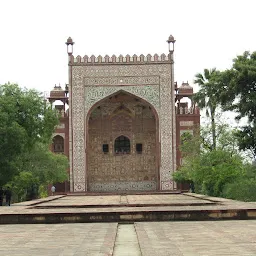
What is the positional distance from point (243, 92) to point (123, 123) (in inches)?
597

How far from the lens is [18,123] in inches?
694

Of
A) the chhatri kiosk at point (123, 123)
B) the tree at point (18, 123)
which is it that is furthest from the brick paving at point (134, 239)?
the chhatri kiosk at point (123, 123)

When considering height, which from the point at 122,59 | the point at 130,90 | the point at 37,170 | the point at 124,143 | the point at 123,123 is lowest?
the point at 37,170

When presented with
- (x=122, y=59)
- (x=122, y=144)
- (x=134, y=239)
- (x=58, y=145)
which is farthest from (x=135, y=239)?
(x=122, y=144)

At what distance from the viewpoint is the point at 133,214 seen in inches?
313

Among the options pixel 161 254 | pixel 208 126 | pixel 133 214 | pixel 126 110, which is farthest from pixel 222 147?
pixel 161 254

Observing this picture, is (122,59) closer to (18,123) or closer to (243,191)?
(18,123)

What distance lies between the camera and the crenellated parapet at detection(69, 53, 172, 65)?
95.5ft

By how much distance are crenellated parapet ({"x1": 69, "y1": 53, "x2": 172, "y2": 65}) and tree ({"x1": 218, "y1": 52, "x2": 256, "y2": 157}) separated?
38.8ft

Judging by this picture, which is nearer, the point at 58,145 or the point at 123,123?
the point at 58,145

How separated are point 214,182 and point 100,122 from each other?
1356 centimetres

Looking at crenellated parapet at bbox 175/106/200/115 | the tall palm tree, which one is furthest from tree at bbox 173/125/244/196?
crenellated parapet at bbox 175/106/200/115

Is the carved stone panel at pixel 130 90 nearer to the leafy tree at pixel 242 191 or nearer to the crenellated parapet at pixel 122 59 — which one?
the crenellated parapet at pixel 122 59

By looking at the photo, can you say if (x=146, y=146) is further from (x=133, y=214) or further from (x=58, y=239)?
(x=58, y=239)
